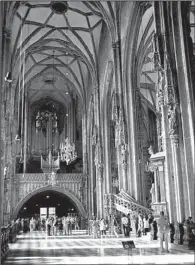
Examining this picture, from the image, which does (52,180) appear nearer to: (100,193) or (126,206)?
(100,193)

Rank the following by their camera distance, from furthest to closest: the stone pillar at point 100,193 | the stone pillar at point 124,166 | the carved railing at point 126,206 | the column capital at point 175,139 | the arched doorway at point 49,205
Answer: the arched doorway at point 49,205 → the stone pillar at point 100,193 → the stone pillar at point 124,166 → the carved railing at point 126,206 → the column capital at point 175,139

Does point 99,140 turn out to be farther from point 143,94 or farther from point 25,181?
point 25,181

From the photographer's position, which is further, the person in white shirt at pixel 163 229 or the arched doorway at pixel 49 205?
the arched doorway at pixel 49 205

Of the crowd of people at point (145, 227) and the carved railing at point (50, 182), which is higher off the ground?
the carved railing at point (50, 182)

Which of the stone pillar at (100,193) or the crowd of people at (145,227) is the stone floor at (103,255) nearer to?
the crowd of people at (145,227)

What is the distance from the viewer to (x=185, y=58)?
1181 centimetres

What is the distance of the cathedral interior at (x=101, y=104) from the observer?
11.9 m

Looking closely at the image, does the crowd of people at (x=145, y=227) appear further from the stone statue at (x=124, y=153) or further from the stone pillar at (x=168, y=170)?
the stone statue at (x=124, y=153)

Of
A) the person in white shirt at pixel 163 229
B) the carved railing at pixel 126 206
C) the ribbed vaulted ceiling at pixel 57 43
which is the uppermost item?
the ribbed vaulted ceiling at pixel 57 43

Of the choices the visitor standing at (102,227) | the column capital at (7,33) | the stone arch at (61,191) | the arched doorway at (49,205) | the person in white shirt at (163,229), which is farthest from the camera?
the arched doorway at (49,205)

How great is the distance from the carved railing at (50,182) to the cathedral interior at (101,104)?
0.30 ft

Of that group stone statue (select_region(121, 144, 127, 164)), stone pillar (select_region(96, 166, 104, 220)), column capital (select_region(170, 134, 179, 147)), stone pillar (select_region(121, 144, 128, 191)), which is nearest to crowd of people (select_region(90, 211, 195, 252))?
stone pillar (select_region(121, 144, 128, 191))

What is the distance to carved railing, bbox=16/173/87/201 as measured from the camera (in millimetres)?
31047

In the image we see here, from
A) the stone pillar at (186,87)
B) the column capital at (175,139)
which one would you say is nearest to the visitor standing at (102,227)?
the stone pillar at (186,87)
